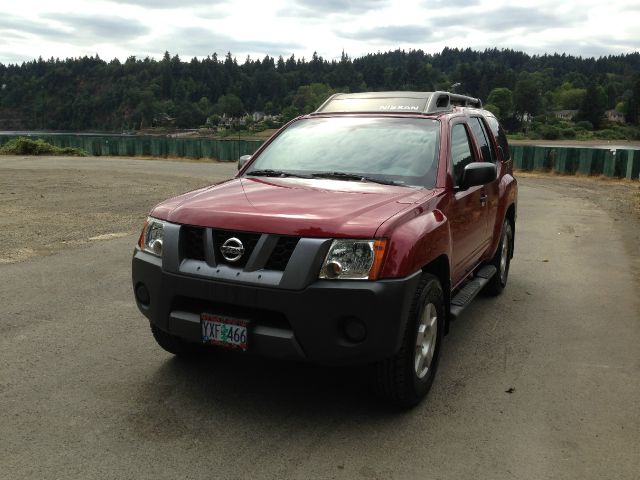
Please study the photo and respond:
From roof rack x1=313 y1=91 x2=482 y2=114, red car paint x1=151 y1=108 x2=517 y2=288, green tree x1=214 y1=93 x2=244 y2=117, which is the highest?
green tree x1=214 y1=93 x2=244 y2=117

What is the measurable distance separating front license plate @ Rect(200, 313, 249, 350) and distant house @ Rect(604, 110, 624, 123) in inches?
5142

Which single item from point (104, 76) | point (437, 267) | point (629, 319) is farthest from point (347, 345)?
point (104, 76)

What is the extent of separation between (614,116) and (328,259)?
135304 mm

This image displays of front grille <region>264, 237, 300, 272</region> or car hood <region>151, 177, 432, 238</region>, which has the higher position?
car hood <region>151, 177, 432, 238</region>

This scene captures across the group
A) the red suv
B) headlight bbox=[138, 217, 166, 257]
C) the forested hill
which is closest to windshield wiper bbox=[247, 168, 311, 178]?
the red suv

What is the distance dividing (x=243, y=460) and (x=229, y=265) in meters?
1.01

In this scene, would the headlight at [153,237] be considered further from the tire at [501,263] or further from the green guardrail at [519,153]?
the green guardrail at [519,153]

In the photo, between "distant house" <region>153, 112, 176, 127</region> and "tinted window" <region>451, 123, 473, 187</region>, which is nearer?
"tinted window" <region>451, 123, 473, 187</region>

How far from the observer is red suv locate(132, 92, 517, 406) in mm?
3146

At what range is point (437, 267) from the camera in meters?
3.92

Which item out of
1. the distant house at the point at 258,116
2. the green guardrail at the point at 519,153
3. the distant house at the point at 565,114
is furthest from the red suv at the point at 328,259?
the distant house at the point at 565,114

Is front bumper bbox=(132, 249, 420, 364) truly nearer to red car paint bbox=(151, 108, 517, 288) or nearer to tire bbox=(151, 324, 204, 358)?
red car paint bbox=(151, 108, 517, 288)

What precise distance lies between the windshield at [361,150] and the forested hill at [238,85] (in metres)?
116

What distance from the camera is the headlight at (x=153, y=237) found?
3701 mm
